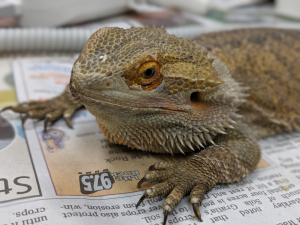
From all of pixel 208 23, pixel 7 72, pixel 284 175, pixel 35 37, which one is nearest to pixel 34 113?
pixel 7 72

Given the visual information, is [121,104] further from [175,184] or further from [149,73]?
[175,184]

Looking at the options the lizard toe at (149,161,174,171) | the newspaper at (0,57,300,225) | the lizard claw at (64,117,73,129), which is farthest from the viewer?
the lizard claw at (64,117,73,129)

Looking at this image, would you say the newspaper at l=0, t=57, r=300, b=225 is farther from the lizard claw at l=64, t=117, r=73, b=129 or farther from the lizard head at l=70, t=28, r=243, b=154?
the lizard head at l=70, t=28, r=243, b=154

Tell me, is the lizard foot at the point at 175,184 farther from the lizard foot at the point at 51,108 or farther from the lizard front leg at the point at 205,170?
the lizard foot at the point at 51,108

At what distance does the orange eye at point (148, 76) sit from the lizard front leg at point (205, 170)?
0.42m

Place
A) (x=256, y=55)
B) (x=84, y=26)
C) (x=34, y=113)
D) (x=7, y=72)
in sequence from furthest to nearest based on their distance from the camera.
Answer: (x=84, y=26)
(x=7, y=72)
(x=256, y=55)
(x=34, y=113)

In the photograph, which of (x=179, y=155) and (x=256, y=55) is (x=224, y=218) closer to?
(x=179, y=155)

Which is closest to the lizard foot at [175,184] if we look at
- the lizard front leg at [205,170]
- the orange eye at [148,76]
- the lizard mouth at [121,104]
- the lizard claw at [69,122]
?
the lizard front leg at [205,170]

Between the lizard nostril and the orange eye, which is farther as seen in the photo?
the lizard nostril

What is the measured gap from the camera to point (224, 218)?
4.63ft

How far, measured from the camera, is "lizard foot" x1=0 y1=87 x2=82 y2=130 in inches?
80.7

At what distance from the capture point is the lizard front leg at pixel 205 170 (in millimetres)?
1420

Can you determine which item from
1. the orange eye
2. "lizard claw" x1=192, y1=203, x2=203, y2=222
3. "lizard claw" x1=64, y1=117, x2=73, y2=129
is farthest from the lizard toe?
"lizard claw" x1=64, y1=117, x2=73, y2=129

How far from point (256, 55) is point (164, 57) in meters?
1.11
